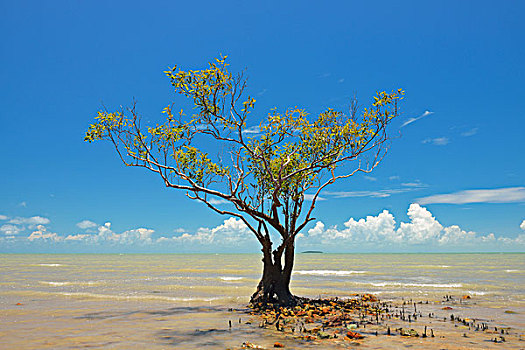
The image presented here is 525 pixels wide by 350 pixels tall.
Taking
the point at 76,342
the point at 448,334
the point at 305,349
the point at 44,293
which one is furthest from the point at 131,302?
the point at 448,334

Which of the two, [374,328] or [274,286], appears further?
[274,286]

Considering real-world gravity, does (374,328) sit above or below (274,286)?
below

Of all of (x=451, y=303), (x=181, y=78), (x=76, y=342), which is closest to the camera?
(x=76, y=342)

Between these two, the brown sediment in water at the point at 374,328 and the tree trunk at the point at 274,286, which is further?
the tree trunk at the point at 274,286

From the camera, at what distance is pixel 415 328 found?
15.5 meters

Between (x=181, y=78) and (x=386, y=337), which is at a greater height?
(x=181, y=78)

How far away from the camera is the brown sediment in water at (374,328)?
12.8m

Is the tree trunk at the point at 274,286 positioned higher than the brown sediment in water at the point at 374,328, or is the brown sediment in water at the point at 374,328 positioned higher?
the tree trunk at the point at 274,286

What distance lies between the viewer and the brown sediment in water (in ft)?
42.0

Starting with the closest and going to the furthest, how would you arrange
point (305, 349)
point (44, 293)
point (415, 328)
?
point (305, 349) < point (415, 328) < point (44, 293)

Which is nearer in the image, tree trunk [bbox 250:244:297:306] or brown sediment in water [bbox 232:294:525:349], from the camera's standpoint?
brown sediment in water [bbox 232:294:525:349]

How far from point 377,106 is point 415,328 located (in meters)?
9.85

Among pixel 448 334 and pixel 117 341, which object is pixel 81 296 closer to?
pixel 117 341

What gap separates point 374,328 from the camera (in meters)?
15.3
